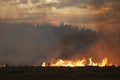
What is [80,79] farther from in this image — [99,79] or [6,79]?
[6,79]

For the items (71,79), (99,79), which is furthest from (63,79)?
(99,79)

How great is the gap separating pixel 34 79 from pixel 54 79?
26.8 ft

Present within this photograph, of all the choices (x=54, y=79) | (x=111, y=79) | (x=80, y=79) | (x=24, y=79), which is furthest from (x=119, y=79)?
(x=24, y=79)

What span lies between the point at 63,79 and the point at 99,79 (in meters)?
14.9

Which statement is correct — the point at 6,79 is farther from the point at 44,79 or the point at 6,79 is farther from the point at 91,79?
the point at 91,79

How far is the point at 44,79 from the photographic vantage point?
147m

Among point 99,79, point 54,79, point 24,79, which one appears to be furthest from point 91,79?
point 24,79

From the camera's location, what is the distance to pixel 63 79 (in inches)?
5630

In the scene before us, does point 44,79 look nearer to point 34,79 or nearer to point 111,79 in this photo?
point 34,79

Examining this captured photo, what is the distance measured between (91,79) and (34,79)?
75.9 ft

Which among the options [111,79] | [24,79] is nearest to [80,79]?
[111,79]

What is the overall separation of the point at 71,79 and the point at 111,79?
1647 centimetres

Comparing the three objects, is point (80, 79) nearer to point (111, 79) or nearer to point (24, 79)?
point (111, 79)

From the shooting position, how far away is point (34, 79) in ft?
478
